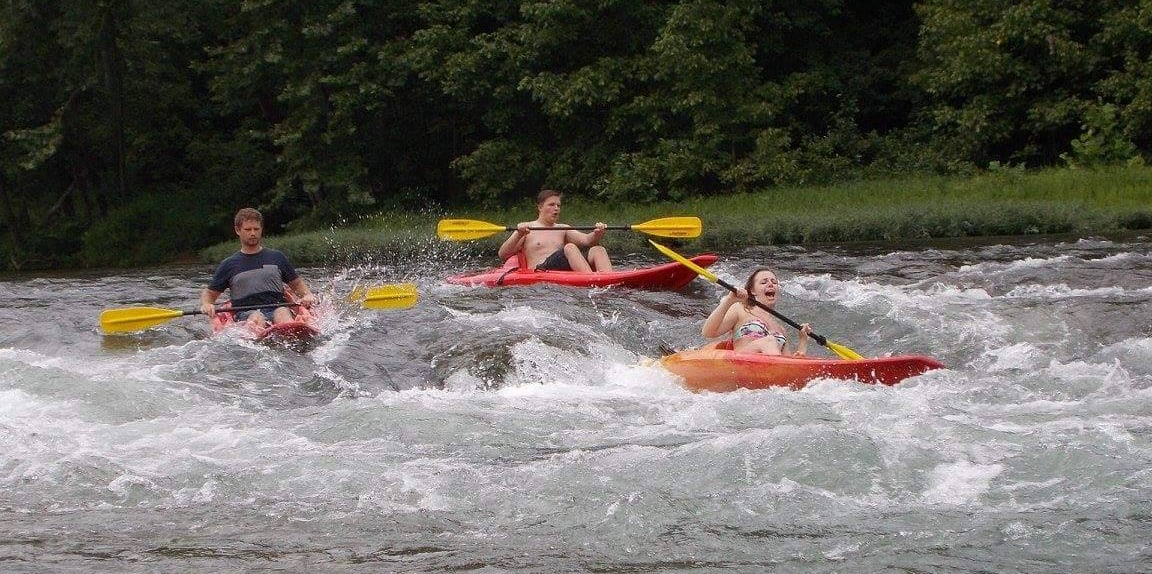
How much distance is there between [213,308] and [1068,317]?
561 centimetres

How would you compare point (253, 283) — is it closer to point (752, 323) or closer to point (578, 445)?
→ point (752, 323)

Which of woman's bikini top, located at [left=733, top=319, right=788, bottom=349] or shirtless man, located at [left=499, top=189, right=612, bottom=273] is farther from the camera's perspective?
shirtless man, located at [left=499, top=189, right=612, bottom=273]

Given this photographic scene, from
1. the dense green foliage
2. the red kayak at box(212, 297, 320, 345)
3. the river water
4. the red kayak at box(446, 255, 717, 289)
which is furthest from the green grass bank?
the red kayak at box(212, 297, 320, 345)

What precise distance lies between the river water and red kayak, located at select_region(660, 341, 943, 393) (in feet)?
0.27

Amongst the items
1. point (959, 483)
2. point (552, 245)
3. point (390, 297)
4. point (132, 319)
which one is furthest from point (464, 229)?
point (959, 483)

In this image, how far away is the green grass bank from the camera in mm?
15375

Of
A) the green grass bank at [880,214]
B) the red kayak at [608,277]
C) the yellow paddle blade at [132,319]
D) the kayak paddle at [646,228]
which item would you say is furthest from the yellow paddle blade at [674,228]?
the green grass bank at [880,214]

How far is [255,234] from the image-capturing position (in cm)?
899

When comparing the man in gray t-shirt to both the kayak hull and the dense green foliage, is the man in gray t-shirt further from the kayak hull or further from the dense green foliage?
the dense green foliage

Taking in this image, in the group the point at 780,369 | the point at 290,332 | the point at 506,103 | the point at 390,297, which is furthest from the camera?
the point at 506,103

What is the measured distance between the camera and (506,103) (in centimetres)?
2225

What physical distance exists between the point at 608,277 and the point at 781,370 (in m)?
3.55

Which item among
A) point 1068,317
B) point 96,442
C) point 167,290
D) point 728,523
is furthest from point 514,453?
point 167,290

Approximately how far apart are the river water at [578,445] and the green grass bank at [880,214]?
5.17m
